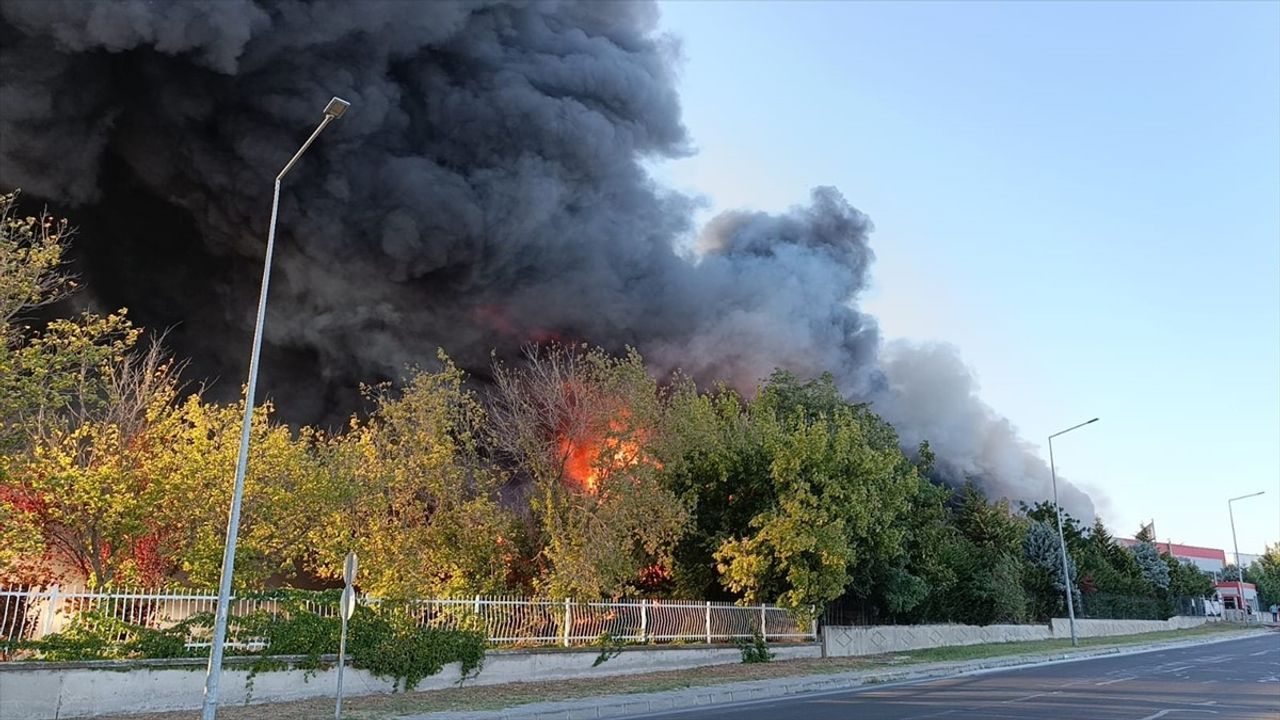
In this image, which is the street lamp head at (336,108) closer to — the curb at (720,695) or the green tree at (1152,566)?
the curb at (720,695)

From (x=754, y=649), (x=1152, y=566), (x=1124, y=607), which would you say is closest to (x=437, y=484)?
(x=754, y=649)

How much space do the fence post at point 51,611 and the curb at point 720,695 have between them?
4972 mm

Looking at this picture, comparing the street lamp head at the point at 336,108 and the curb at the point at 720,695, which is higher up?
the street lamp head at the point at 336,108

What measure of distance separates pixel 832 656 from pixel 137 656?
756 inches

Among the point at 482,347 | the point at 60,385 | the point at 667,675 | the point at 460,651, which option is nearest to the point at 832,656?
the point at 667,675

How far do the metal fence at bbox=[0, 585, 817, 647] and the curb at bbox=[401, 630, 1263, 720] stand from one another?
A: 11.8 feet

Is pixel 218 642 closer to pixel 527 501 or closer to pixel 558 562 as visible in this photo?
pixel 558 562

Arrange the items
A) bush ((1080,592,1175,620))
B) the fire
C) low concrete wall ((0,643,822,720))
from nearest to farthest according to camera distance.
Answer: low concrete wall ((0,643,822,720)) < the fire < bush ((1080,592,1175,620))

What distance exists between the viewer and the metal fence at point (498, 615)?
11.8 meters

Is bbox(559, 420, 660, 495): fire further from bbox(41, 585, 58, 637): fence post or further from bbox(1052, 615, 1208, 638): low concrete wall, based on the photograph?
bbox(1052, 615, 1208, 638): low concrete wall

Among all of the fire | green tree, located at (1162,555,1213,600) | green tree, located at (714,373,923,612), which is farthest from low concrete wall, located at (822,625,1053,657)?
green tree, located at (1162,555,1213,600)

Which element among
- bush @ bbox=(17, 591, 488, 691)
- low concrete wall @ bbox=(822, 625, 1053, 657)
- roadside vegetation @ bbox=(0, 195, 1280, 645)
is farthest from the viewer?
low concrete wall @ bbox=(822, 625, 1053, 657)

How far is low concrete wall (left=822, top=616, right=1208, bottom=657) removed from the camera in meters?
26.4

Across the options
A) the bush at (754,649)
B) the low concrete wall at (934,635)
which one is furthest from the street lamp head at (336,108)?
the low concrete wall at (934,635)
